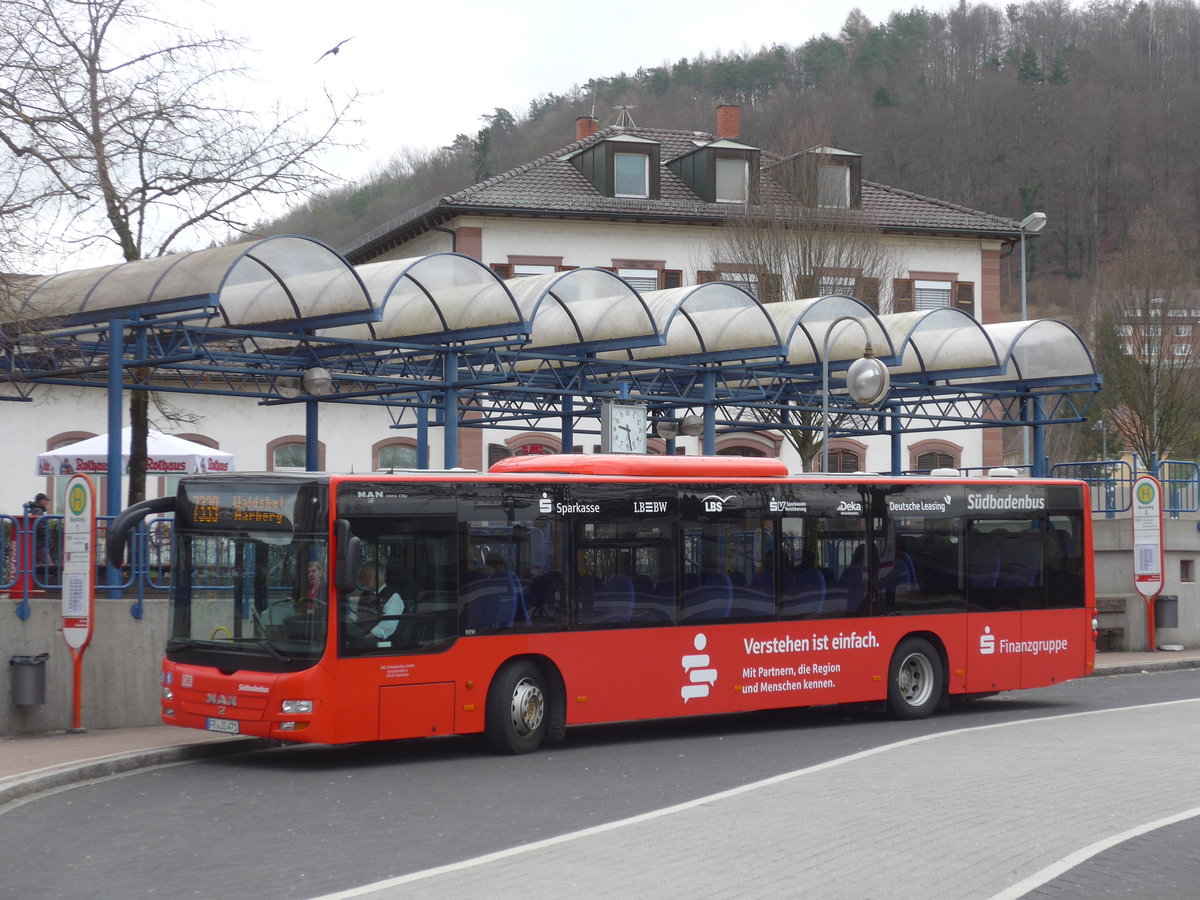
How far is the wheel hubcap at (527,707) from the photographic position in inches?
571

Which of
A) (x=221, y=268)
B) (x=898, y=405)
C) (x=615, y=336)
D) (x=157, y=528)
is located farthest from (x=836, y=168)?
(x=157, y=528)

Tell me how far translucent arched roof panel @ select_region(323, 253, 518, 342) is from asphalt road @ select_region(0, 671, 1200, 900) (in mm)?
7640

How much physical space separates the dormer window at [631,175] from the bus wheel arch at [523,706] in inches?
1250

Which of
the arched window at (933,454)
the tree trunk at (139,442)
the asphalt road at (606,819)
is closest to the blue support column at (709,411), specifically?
the tree trunk at (139,442)

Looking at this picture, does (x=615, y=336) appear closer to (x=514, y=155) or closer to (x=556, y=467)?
(x=556, y=467)

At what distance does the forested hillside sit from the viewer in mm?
78062

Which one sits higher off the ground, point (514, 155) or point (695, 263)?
point (514, 155)

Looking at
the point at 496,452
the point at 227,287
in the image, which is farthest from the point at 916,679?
the point at 496,452

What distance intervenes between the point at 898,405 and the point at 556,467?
687 inches

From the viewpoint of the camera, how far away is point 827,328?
27453mm

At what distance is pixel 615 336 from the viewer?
24.8 meters

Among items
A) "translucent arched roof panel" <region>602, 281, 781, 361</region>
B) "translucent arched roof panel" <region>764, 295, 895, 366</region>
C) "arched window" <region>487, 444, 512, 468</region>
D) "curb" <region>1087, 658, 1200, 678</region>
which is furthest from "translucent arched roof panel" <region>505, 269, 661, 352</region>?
"arched window" <region>487, 444, 512, 468</region>

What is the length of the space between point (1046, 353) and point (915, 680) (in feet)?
48.5

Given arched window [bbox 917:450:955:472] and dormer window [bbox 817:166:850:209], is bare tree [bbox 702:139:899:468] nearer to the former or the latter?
dormer window [bbox 817:166:850:209]
